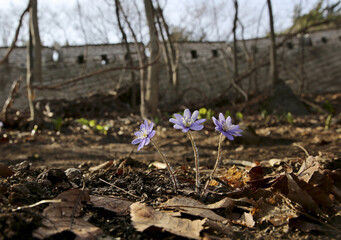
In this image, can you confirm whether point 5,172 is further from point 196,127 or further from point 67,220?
point 196,127

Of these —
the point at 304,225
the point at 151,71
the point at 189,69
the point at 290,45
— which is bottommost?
the point at 304,225

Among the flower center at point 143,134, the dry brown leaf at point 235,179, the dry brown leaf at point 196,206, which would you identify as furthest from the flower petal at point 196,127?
the dry brown leaf at point 235,179

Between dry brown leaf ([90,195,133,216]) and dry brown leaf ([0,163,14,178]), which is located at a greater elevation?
dry brown leaf ([0,163,14,178])

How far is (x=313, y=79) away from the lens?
19.0 m

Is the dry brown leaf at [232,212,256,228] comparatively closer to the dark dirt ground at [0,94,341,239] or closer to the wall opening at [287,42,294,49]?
the dark dirt ground at [0,94,341,239]

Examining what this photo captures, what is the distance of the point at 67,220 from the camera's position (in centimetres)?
109

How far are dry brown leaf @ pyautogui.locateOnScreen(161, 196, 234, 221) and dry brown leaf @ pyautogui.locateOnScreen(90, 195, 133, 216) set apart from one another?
6.7 inches

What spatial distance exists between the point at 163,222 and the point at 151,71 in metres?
5.89

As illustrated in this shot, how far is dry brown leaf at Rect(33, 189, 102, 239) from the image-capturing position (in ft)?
3.25

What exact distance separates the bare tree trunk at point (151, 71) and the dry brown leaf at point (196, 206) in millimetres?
5357

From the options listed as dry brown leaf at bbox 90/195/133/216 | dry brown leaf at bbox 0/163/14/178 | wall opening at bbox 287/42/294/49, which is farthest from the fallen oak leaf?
wall opening at bbox 287/42/294/49

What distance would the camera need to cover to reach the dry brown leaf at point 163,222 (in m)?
1.05

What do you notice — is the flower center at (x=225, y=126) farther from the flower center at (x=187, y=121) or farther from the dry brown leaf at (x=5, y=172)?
the dry brown leaf at (x=5, y=172)

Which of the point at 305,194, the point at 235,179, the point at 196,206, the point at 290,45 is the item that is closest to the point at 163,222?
the point at 196,206
